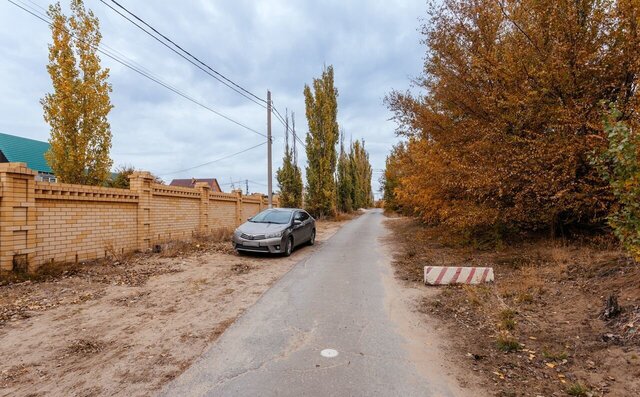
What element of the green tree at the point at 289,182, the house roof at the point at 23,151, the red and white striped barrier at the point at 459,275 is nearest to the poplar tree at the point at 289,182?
the green tree at the point at 289,182

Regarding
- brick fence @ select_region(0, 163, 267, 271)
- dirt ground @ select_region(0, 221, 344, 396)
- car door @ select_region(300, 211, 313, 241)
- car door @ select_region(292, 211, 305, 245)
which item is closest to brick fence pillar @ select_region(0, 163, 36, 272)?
brick fence @ select_region(0, 163, 267, 271)

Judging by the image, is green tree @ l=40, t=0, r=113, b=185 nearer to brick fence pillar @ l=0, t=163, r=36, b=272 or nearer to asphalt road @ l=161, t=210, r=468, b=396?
brick fence pillar @ l=0, t=163, r=36, b=272

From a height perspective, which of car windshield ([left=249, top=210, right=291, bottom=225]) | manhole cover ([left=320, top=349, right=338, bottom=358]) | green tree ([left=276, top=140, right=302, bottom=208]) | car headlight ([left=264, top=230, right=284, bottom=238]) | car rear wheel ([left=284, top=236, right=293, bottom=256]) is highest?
green tree ([left=276, top=140, right=302, bottom=208])

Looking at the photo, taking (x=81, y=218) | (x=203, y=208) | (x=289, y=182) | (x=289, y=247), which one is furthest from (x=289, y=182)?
(x=81, y=218)

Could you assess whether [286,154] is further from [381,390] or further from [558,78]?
[381,390]

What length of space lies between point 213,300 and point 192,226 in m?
8.16

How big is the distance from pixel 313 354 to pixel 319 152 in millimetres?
26362

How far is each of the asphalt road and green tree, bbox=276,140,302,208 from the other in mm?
20600

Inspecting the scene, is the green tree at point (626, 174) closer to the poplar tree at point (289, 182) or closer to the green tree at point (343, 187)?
the poplar tree at point (289, 182)

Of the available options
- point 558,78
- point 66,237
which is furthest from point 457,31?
point 66,237

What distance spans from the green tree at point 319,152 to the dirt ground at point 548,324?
69.0 ft

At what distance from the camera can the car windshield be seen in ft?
38.0

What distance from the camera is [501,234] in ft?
35.3

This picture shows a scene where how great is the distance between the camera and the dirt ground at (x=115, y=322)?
132 inches
